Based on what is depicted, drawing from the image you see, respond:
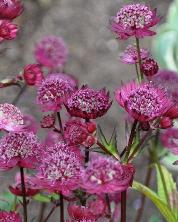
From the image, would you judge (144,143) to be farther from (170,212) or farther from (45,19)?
(45,19)

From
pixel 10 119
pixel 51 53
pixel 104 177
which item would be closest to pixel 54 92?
pixel 10 119

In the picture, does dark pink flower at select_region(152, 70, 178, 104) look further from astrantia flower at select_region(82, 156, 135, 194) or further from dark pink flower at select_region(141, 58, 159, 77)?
astrantia flower at select_region(82, 156, 135, 194)

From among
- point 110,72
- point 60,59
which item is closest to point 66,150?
point 60,59

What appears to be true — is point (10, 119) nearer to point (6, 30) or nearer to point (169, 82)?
point (6, 30)

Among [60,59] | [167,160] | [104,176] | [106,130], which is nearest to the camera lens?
[104,176]

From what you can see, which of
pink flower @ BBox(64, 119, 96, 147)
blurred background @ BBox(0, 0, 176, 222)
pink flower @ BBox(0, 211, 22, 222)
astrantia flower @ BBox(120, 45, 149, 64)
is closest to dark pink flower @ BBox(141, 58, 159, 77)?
astrantia flower @ BBox(120, 45, 149, 64)

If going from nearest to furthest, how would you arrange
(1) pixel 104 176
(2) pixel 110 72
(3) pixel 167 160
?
(1) pixel 104 176
(3) pixel 167 160
(2) pixel 110 72

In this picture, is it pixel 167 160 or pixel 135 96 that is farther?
pixel 167 160
